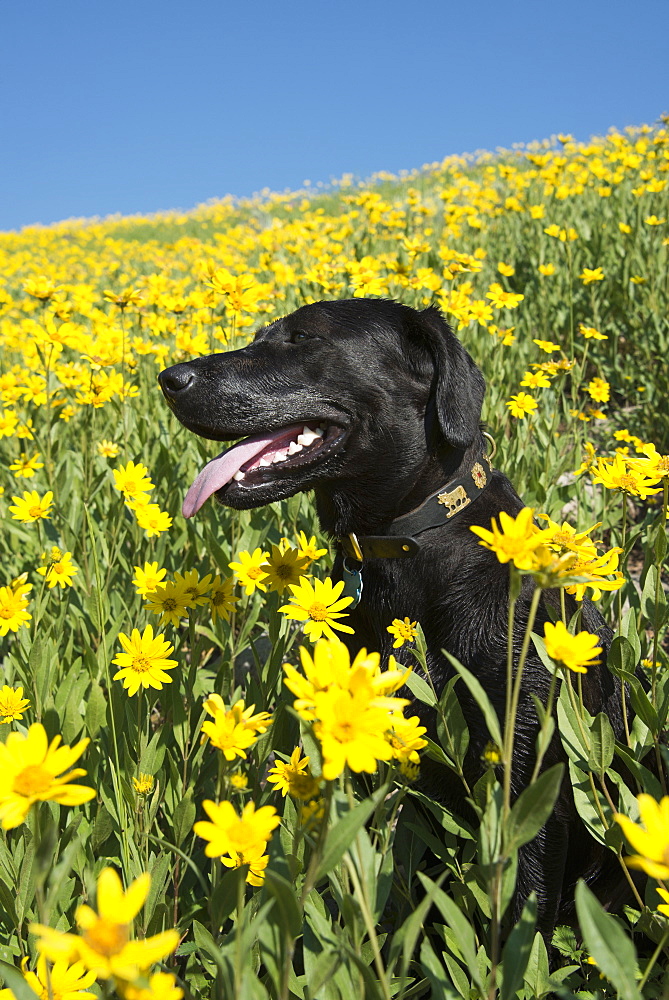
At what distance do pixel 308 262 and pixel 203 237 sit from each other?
9531 millimetres

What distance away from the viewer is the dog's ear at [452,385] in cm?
181

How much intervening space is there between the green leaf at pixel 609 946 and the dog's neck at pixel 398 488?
118 centimetres

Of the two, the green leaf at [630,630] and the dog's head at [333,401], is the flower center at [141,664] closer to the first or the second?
the dog's head at [333,401]

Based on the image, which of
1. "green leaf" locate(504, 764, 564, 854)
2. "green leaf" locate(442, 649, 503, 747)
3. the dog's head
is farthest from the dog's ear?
"green leaf" locate(504, 764, 564, 854)

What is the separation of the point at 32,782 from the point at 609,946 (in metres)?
0.64

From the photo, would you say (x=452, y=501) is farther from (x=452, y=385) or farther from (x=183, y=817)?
(x=183, y=817)

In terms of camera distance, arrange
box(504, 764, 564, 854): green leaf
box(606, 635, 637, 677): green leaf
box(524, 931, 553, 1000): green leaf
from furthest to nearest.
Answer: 1. box(606, 635, 637, 677): green leaf
2. box(524, 931, 553, 1000): green leaf
3. box(504, 764, 564, 854): green leaf

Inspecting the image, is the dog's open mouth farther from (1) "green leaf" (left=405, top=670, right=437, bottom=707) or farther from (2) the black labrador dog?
(1) "green leaf" (left=405, top=670, right=437, bottom=707)

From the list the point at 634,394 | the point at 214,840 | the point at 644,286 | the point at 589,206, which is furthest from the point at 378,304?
the point at 589,206

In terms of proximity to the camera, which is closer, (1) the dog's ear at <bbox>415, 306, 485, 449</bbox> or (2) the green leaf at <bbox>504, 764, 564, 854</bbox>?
(2) the green leaf at <bbox>504, 764, 564, 854</bbox>

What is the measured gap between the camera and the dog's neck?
1903mm

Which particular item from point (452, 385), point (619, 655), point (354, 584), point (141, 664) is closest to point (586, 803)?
point (619, 655)

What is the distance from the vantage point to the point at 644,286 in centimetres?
496

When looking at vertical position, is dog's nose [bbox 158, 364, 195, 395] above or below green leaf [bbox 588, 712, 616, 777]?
above
